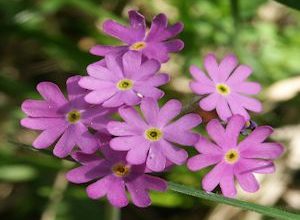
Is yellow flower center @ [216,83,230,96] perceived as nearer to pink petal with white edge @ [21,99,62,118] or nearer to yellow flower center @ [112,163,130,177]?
yellow flower center @ [112,163,130,177]

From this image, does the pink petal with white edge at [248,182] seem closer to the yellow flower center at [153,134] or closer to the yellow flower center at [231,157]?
the yellow flower center at [231,157]

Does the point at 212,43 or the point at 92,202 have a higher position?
the point at 212,43

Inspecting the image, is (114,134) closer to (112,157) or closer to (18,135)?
(112,157)


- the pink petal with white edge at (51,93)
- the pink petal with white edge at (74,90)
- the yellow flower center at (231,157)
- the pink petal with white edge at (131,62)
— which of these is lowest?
the yellow flower center at (231,157)

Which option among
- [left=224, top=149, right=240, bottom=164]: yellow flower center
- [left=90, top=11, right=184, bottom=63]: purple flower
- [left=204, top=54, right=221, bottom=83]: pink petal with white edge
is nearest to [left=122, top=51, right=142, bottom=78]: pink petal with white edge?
[left=90, top=11, right=184, bottom=63]: purple flower

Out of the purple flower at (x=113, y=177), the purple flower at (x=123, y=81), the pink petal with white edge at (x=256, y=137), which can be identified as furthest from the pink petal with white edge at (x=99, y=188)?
the pink petal with white edge at (x=256, y=137)

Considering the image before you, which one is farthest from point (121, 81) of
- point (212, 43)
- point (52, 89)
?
point (212, 43)
